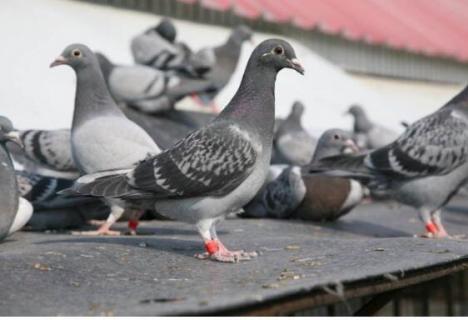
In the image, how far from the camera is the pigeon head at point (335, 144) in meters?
7.70

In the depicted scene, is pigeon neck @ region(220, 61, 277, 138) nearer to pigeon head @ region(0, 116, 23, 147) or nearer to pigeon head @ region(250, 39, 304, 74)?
pigeon head @ region(250, 39, 304, 74)

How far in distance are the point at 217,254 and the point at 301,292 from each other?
126 centimetres

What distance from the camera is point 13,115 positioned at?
797cm

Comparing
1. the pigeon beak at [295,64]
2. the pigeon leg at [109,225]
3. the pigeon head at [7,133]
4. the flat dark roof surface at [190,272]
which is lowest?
the pigeon leg at [109,225]

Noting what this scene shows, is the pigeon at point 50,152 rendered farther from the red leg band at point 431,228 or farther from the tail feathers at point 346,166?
the red leg band at point 431,228

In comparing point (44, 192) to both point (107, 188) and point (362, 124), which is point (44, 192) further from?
point (362, 124)

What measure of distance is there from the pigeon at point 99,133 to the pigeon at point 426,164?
5.38 ft

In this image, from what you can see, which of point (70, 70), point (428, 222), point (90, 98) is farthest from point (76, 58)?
point (70, 70)

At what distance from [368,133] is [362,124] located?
0.71ft

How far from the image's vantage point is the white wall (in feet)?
27.6

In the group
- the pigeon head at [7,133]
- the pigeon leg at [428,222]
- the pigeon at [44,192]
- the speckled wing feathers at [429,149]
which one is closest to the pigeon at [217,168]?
the pigeon head at [7,133]

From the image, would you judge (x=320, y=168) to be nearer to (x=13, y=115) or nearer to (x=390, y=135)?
(x=13, y=115)

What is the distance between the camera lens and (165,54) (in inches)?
376

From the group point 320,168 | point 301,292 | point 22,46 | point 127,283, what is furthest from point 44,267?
point 22,46
